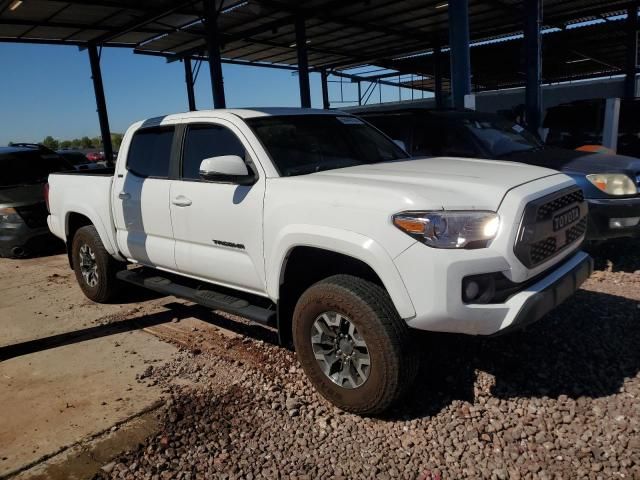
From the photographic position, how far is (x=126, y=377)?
3877 mm

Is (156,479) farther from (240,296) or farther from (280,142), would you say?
(280,142)

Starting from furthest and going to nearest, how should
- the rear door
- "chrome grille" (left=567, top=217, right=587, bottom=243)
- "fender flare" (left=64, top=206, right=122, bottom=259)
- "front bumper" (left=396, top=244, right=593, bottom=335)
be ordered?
"fender flare" (left=64, top=206, right=122, bottom=259) < the rear door < "chrome grille" (left=567, top=217, right=587, bottom=243) < "front bumper" (left=396, top=244, right=593, bottom=335)

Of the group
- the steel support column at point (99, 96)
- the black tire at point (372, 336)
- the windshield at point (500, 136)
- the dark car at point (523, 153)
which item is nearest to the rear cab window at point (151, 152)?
the black tire at point (372, 336)

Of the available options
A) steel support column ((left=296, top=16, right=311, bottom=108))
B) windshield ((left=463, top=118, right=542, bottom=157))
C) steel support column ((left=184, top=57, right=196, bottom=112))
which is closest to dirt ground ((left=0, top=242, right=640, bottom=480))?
windshield ((left=463, top=118, right=542, bottom=157))

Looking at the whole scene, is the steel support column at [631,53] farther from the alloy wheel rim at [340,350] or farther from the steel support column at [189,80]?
the alloy wheel rim at [340,350]

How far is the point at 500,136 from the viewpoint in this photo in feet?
21.3

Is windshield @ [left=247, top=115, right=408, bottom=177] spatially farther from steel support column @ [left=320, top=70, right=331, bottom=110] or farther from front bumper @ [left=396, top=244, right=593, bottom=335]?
steel support column @ [left=320, top=70, right=331, bottom=110]

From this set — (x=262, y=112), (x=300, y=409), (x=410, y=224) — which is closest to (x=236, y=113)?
(x=262, y=112)

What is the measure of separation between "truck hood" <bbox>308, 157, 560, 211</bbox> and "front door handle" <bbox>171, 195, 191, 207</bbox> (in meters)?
1.13

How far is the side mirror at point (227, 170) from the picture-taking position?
3.42m

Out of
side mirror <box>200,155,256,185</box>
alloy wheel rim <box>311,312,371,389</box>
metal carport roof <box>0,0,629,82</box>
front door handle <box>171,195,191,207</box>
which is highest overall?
metal carport roof <box>0,0,629,82</box>

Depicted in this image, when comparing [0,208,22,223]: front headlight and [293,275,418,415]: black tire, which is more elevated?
[0,208,22,223]: front headlight

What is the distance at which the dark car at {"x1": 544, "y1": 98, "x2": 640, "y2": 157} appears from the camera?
8.84 m

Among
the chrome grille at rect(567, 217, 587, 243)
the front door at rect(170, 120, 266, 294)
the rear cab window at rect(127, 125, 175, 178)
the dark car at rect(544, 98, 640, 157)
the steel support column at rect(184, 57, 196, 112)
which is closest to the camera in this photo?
the chrome grille at rect(567, 217, 587, 243)
